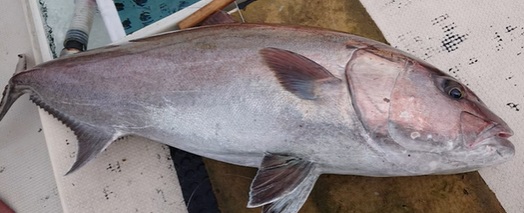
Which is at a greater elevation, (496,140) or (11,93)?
(11,93)

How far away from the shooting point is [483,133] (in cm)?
176

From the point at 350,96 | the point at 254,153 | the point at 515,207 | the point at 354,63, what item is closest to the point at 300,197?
the point at 254,153

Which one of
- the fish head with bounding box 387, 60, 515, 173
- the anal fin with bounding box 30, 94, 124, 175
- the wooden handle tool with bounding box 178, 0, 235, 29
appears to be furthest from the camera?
the wooden handle tool with bounding box 178, 0, 235, 29

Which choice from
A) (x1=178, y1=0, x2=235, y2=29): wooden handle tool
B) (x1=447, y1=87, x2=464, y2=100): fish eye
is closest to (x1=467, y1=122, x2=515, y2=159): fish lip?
(x1=447, y1=87, x2=464, y2=100): fish eye

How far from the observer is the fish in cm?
177

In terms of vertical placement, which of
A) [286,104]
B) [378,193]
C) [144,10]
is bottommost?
[378,193]

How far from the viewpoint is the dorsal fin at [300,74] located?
71.5 inches

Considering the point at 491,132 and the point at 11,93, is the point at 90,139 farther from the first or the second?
the point at 491,132

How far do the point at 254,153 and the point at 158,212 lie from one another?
0.62 meters

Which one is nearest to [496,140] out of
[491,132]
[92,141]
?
[491,132]

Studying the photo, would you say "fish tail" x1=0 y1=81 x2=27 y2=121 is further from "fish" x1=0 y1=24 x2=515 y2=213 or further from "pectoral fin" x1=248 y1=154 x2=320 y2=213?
"pectoral fin" x1=248 y1=154 x2=320 y2=213

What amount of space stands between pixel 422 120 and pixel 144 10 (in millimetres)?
1651

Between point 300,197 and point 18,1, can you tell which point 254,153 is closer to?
point 300,197

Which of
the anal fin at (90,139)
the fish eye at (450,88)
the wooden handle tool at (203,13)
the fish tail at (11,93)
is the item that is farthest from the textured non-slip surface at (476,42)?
the fish tail at (11,93)
